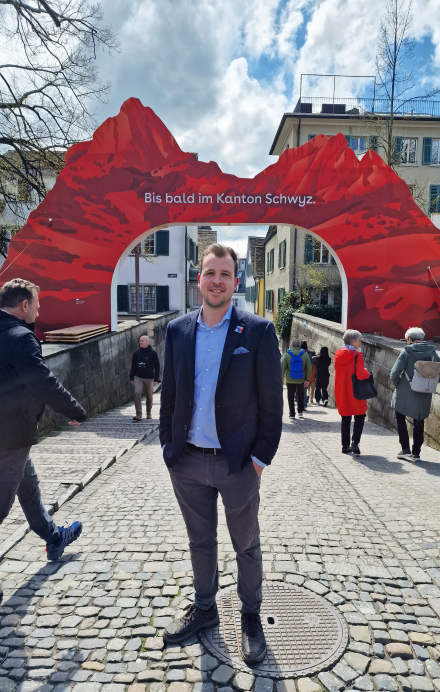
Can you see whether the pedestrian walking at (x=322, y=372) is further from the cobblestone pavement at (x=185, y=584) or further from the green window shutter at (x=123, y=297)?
the green window shutter at (x=123, y=297)

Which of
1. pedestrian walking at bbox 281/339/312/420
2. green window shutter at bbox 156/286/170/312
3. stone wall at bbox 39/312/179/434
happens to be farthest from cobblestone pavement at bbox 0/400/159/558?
green window shutter at bbox 156/286/170/312

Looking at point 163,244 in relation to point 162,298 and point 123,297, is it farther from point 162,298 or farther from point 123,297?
point 123,297

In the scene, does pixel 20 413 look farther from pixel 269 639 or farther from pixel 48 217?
pixel 48 217

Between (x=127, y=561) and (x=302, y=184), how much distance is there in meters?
10.3

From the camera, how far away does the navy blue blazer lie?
8.36 feet

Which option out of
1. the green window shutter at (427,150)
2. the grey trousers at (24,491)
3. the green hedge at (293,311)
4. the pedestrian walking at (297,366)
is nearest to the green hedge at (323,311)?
the green hedge at (293,311)

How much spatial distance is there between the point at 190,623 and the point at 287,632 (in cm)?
52

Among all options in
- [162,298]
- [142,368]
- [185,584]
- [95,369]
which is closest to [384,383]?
[142,368]

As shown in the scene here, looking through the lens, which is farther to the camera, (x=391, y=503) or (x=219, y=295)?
(x=391, y=503)

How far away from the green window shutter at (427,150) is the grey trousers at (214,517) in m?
29.6

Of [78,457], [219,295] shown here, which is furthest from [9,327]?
[78,457]

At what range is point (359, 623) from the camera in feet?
9.10

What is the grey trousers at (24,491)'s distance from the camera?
10.0 ft

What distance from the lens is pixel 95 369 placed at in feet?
37.6
